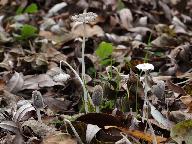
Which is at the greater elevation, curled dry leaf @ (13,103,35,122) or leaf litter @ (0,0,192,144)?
curled dry leaf @ (13,103,35,122)

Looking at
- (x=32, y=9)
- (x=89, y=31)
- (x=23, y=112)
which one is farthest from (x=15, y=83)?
(x=32, y=9)

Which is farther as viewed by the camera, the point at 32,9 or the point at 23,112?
the point at 32,9

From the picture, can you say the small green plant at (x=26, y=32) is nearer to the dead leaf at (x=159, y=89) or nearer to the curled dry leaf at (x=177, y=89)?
the curled dry leaf at (x=177, y=89)

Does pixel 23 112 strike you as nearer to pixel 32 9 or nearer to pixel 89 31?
pixel 89 31

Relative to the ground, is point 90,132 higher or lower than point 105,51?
higher

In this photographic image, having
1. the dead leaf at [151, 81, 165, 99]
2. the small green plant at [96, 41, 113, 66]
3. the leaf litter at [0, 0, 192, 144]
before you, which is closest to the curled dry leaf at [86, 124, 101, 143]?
the leaf litter at [0, 0, 192, 144]

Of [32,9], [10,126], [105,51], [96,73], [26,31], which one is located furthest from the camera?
[32,9]

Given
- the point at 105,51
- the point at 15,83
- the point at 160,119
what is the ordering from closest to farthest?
the point at 160,119, the point at 15,83, the point at 105,51

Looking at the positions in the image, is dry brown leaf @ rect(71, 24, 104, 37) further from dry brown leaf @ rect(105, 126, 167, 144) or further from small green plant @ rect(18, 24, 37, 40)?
dry brown leaf @ rect(105, 126, 167, 144)

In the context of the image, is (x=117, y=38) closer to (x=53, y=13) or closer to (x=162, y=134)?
(x=53, y=13)
